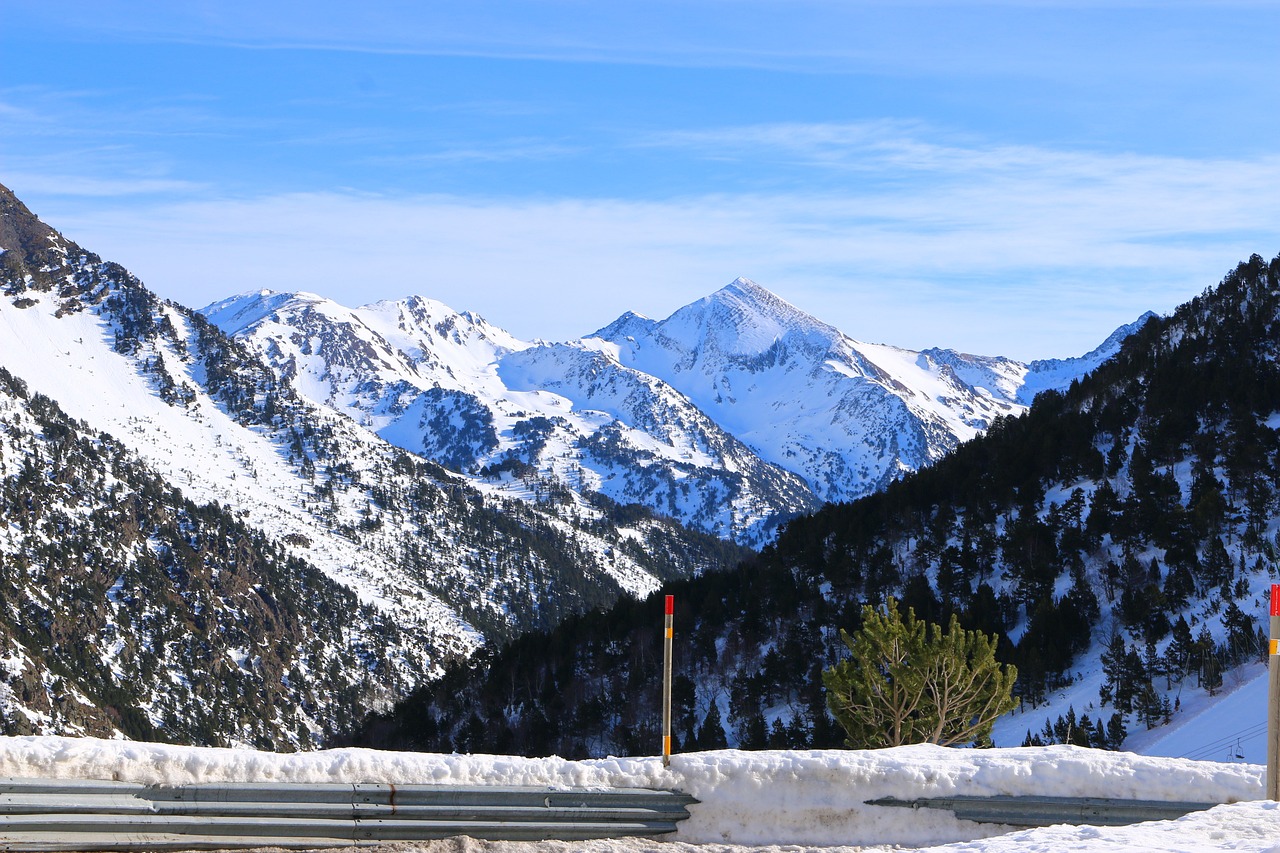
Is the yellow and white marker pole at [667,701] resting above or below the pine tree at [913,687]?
above

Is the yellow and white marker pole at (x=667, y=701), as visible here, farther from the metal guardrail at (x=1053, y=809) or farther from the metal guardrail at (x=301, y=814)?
the metal guardrail at (x=1053, y=809)

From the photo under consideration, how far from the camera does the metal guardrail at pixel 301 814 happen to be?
1139 centimetres

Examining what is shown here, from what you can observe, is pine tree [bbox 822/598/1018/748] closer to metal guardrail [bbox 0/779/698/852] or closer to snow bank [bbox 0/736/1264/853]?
snow bank [bbox 0/736/1264/853]

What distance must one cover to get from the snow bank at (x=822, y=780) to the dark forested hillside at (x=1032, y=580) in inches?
2193

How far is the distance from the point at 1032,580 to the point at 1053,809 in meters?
90.6

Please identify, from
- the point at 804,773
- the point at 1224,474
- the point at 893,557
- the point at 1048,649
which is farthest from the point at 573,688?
the point at 804,773

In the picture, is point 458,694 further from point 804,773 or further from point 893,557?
point 804,773

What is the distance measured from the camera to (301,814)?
489 inches

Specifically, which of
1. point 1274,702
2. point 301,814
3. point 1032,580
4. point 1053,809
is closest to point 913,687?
point 1053,809

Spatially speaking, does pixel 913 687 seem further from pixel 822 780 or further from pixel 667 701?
pixel 667 701

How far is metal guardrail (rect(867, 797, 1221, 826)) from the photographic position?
14141mm

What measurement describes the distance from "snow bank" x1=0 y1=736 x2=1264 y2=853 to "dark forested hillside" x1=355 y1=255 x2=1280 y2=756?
183 ft

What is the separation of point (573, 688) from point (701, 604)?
18138mm

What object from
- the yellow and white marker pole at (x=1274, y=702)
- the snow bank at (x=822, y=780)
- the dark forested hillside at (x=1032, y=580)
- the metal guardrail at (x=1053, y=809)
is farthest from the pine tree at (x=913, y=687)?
the dark forested hillside at (x=1032, y=580)
